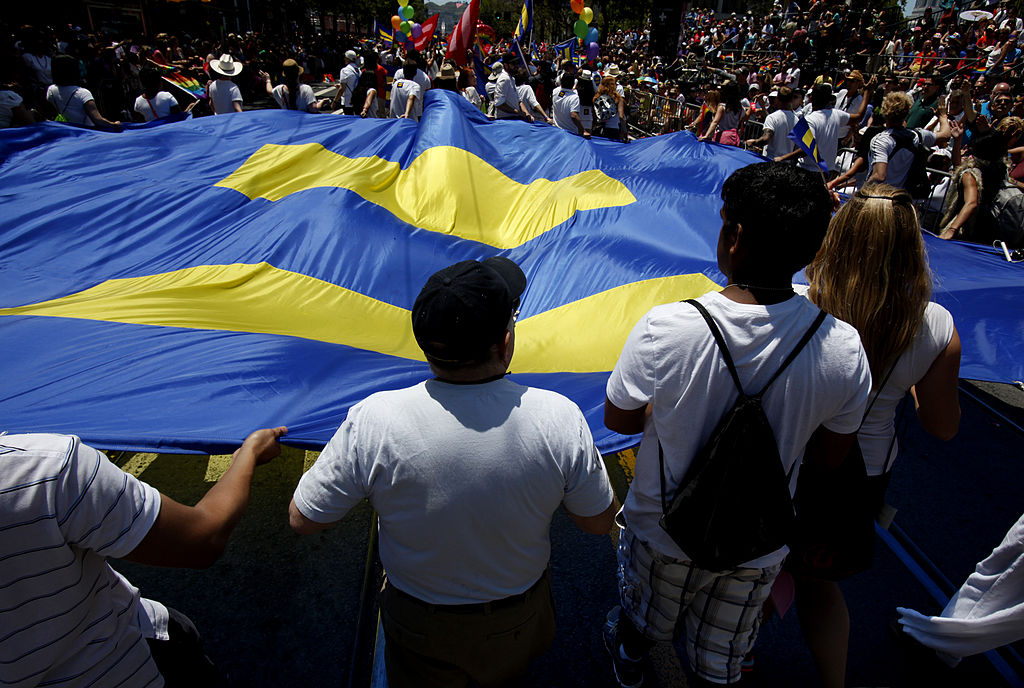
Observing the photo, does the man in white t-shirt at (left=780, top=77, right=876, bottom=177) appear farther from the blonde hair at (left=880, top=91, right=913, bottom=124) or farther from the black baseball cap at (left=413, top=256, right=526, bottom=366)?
the black baseball cap at (left=413, top=256, right=526, bottom=366)

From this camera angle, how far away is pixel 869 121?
33.4ft

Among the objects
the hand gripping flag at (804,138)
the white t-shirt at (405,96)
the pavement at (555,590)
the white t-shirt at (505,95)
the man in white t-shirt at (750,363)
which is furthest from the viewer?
the white t-shirt at (505,95)

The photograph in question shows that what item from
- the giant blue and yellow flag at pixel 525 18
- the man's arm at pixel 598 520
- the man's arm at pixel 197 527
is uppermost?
the giant blue and yellow flag at pixel 525 18

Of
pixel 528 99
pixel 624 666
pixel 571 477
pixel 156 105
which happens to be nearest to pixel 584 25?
pixel 528 99

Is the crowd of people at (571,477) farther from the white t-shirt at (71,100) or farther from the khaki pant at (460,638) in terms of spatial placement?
the white t-shirt at (71,100)

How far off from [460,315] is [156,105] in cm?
786

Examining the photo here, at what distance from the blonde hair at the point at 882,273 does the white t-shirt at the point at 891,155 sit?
151 inches

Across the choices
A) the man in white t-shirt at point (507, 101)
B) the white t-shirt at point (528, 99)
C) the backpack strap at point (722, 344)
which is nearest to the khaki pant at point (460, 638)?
the backpack strap at point (722, 344)

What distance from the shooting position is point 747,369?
1396 mm

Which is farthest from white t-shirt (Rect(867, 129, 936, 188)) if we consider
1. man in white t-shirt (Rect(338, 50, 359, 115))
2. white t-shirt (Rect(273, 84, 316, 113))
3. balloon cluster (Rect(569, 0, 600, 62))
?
balloon cluster (Rect(569, 0, 600, 62))

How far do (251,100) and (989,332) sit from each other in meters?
10.2

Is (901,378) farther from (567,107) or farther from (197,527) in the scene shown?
(567,107)

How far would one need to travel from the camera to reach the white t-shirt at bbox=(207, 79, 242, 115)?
690 cm

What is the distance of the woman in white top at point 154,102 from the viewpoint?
716cm
